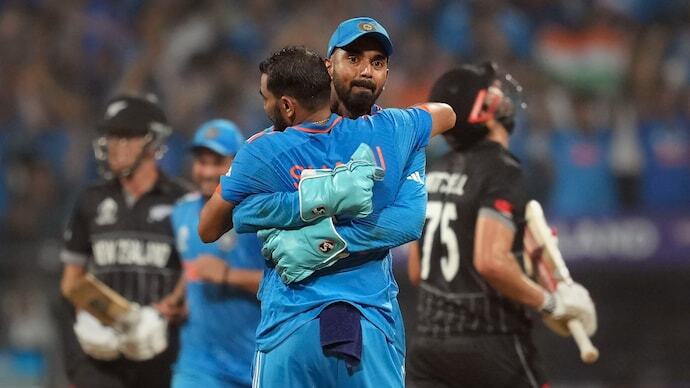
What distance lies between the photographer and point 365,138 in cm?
454

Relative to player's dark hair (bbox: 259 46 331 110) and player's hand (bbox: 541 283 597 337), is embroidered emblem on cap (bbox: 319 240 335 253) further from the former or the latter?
player's hand (bbox: 541 283 597 337)

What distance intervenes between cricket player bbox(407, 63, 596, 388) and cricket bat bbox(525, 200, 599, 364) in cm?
8

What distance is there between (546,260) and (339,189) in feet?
7.23

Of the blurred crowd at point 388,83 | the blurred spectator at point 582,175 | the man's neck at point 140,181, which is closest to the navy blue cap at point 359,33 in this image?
the man's neck at point 140,181

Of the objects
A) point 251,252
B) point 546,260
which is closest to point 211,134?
point 251,252

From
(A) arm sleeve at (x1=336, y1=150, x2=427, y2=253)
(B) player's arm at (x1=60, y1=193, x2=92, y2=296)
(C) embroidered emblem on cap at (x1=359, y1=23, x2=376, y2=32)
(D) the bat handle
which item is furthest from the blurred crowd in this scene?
(C) embroidered emblem on cap at (x1=359, y1=23, x2=376, y2=32)

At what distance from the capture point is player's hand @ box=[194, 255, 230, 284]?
673cm

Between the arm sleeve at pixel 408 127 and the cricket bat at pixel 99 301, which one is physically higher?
the arm sleeve at pixel 408 127

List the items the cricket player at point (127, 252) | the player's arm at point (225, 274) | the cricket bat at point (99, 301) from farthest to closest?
the cricket player at point (127, 252) < the cricket bat at point (99, 301) < the player's arm at point (225, 274)

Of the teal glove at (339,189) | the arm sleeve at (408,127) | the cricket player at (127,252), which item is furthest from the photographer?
the cricket player at (127,252)

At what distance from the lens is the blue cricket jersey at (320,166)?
4504 millimetres

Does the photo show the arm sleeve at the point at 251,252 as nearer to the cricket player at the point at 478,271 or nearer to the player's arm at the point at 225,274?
the player's arm at the point at 225,274

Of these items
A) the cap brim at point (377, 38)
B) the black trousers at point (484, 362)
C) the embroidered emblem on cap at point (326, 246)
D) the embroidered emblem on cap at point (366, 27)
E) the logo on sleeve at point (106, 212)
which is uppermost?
the embroidered emblem on cap at point (366, 27)

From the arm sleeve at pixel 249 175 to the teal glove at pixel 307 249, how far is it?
200 mm
